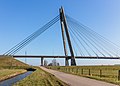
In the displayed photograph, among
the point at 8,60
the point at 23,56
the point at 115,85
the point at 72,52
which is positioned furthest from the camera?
the point at 8,60

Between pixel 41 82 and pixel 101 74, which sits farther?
pixel 101 74

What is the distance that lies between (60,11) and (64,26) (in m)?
8.37

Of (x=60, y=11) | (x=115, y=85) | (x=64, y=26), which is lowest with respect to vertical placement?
(x=115, y=85)

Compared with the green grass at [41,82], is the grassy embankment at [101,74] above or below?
Result: above

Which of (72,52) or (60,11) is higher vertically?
(60,11)

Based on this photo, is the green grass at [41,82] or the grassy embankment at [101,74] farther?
the grassy embankment at [101,74]

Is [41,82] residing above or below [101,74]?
below

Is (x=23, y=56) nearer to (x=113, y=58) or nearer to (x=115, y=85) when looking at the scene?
(x=113, y=58)

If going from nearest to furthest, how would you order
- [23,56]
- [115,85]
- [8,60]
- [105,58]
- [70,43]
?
[115,85] → [70,43] → [105,58] → [23,56] → [8,60]

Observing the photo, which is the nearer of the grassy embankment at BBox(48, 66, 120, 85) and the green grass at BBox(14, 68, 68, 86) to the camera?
the green grass at BBox(14, 68, 68, 86)

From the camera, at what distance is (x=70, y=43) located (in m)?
91.8

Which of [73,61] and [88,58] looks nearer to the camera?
[73,61]

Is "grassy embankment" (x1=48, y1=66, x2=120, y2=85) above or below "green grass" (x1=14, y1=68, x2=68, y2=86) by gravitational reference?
above

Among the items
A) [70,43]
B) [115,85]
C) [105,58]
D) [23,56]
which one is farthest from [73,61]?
[115,85]
